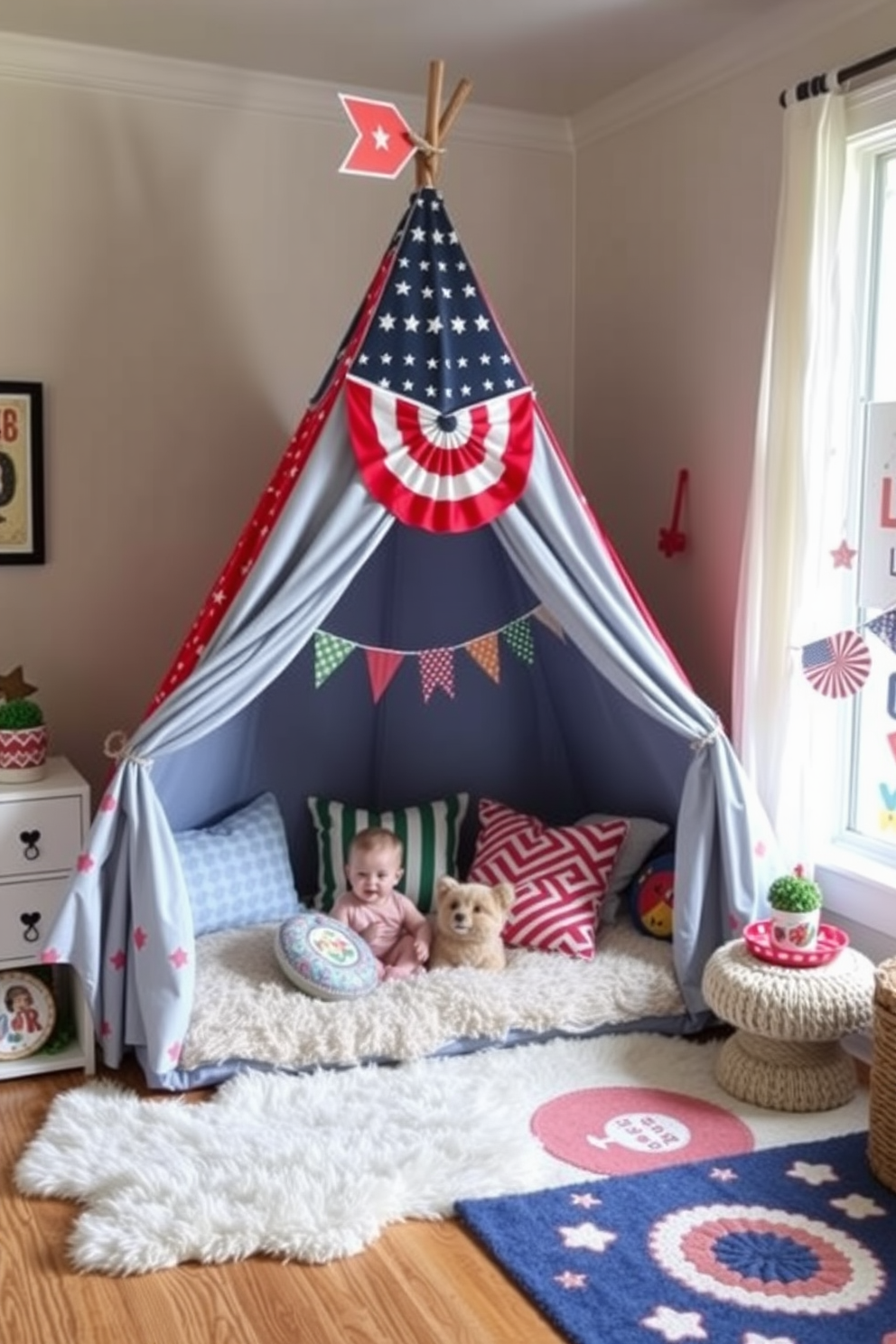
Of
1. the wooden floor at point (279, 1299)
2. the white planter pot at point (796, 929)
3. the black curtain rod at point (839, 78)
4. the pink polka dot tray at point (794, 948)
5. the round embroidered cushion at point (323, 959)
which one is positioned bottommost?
the wooden floor at point (279, 1299)

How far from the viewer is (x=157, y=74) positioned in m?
3.72

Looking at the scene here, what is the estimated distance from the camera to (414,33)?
348 centimetres

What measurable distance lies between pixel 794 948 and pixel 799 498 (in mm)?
1021

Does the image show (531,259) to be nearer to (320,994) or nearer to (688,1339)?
(320,994)

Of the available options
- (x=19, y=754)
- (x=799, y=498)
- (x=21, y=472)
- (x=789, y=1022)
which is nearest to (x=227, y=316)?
(x=21, y=472)

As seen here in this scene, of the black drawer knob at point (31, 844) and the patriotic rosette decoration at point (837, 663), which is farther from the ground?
the patriotic rosette decoration at point (837, 663)

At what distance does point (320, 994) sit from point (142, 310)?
1859 mm

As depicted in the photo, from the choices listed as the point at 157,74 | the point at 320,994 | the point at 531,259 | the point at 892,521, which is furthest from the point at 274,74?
the point at 320,994

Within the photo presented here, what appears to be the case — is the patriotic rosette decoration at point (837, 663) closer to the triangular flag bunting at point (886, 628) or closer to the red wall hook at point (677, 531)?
the triangular flag bunting at point (886, 628)

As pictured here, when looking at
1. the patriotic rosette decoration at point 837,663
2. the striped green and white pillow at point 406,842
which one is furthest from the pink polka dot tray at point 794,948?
the striped green and white pillow at point 406,842

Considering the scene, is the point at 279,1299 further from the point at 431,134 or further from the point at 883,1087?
the point at 431,134

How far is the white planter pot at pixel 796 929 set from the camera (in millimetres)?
3066

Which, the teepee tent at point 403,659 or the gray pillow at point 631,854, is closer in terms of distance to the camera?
the teepee tent at point 403,659

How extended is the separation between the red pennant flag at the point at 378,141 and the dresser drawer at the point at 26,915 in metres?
1.75
